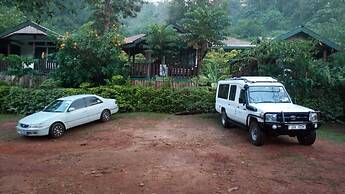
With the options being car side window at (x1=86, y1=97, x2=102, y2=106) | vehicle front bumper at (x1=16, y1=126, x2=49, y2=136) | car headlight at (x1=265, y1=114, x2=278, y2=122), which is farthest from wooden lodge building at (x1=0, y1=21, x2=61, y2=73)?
car headlight at (x1=265, y1=114, x2=278, y2=122)

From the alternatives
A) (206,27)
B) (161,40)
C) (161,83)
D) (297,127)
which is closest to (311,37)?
(206,27)

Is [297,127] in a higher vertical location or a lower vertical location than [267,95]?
lower

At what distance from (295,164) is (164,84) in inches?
426

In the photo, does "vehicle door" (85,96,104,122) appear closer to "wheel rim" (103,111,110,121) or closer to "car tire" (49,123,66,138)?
"wheel rim" (103,111,110,121)

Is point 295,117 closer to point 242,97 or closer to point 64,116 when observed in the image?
point 242,97

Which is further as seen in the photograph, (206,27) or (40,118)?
(206,27)

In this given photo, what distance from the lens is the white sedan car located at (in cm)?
1315

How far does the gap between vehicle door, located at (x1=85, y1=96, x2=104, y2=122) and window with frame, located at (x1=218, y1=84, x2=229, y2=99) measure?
5.27 m

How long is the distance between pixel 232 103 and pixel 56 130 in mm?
6838

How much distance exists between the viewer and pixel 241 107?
478 inches

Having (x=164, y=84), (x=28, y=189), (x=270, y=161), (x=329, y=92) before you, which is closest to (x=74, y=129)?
(x=164, y=84)

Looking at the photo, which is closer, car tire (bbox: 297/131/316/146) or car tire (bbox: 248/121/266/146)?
car tire (bbox: 248/121/266/146)

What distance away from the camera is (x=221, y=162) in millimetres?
9359

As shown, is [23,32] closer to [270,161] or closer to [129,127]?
[129,127]
